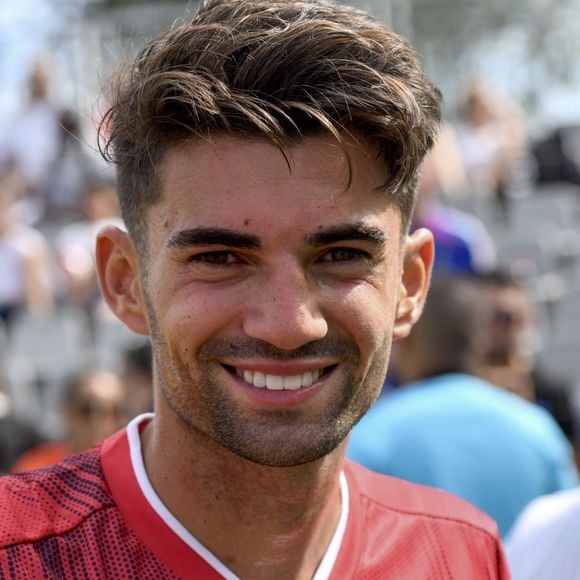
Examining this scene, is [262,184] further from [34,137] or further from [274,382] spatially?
[34,137]

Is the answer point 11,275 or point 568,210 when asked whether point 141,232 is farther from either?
point 568,210

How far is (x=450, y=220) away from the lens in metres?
7.30

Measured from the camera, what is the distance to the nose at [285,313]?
1813 mm

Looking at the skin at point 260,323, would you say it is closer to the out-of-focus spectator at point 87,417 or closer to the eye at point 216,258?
the eye at point 216,258

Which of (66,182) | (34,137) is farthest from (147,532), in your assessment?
(34,137)

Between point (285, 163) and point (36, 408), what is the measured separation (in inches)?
276

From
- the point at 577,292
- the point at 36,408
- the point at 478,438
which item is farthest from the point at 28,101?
the point at 478,438

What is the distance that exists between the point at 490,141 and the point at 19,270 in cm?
451

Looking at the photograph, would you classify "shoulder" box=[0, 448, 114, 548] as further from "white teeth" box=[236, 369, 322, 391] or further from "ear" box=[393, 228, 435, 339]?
"ear" box=[393, 228, 435, 339]

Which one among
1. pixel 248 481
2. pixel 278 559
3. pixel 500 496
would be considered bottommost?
pixel 500 496

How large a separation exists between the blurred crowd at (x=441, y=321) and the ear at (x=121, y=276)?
14.1 inches

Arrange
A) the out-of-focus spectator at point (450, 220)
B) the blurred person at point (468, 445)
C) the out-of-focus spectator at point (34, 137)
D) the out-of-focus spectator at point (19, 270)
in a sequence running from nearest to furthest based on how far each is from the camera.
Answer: the blurred person at point (468, 445) → the out-of-focus spectator at point (450, 220) → the out-of-focus spectator at point (19, 270) → the out-of-focus spectator at point (34, 137)

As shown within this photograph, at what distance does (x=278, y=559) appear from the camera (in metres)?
2.01

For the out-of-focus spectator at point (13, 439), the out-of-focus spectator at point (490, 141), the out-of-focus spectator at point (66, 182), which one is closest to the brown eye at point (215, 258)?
the out-of-focus spectator at point (13, 439)
